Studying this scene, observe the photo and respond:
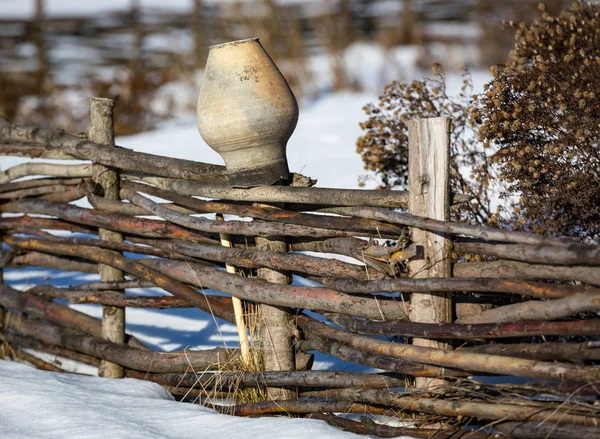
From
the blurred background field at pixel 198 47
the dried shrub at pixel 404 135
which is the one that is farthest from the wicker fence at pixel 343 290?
the blurred background field at pixel 198 47

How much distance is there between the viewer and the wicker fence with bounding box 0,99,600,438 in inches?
97.7

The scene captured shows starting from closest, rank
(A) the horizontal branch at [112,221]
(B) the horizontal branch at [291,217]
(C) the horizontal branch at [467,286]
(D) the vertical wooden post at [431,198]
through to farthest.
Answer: (C) the horizontal branch at [467,286] → (D) the vertical wooden post at [431,198] → (B) the horizontal branch at [291,217] → (A) the horizontal branch at [112,221]

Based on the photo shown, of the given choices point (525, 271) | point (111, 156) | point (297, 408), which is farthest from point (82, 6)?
point (525, 271)

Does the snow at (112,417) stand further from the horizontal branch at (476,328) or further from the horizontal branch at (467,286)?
the horizontal branch at (467,286)

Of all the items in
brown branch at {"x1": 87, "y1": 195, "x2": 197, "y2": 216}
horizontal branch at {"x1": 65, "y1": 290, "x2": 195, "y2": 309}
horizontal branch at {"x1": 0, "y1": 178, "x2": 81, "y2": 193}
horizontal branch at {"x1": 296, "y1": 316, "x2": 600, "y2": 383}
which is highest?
horizontal branch at {"x1": 0, "y1": 178, "x2": 81, "y2": 193}

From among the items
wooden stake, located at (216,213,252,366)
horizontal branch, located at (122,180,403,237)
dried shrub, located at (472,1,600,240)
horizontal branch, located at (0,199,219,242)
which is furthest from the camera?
horizontal branch, located at (0,199,219,242)

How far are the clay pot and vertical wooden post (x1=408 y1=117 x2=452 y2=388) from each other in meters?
0.58

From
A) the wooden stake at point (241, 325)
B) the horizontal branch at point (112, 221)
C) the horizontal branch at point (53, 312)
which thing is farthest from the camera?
the horizontal branch at point (53, 312)

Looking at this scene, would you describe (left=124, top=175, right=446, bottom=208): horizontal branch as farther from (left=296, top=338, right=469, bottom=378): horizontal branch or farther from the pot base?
(left=296, top=338, right=469, bottom=378): horizontal branch

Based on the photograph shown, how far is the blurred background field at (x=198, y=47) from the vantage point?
1038 centimetres

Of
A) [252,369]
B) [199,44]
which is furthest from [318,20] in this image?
[252,369]

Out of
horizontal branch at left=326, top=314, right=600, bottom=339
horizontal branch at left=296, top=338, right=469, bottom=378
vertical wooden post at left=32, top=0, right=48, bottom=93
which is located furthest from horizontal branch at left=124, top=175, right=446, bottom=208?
vertical wooden post at left=32, top=0, right=48, bottom=93

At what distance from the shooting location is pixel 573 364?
243 cm

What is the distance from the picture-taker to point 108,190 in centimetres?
380
